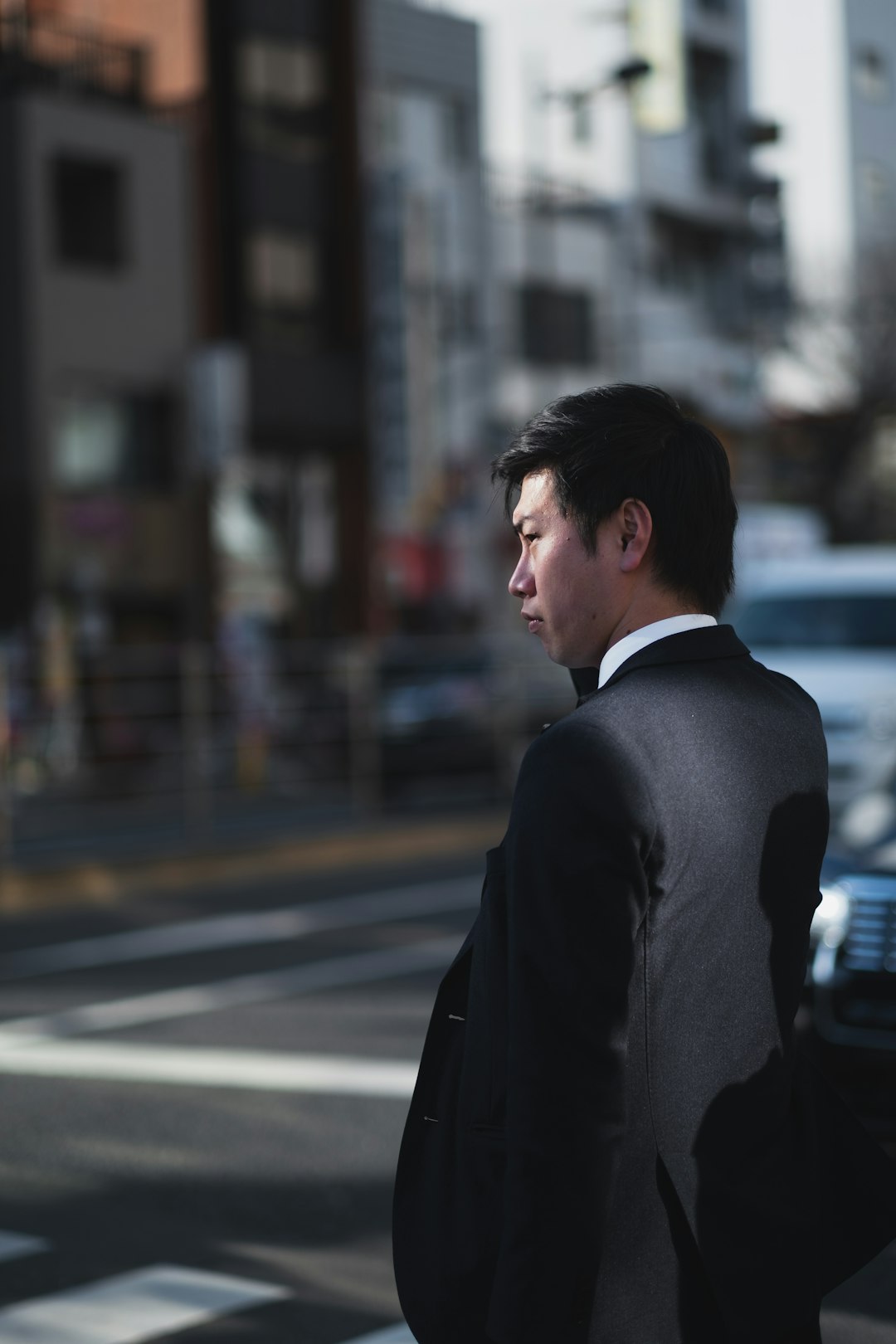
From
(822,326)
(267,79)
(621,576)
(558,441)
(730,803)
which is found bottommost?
(730,803)

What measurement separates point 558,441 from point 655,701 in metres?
0.32

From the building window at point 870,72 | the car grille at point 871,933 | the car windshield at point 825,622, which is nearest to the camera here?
the car grille at point 871,933

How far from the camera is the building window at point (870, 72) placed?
44312mm

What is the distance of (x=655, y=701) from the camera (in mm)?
2166

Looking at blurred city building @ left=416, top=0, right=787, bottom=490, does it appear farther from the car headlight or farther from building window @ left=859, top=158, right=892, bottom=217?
the car headlight

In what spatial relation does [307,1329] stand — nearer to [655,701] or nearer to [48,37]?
[655,701]

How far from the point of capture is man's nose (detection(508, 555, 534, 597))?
233cm

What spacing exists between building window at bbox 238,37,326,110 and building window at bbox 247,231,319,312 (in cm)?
204

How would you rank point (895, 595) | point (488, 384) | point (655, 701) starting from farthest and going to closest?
1. point (488, 384)
2. point (895, 595)
3. point (655, 701)

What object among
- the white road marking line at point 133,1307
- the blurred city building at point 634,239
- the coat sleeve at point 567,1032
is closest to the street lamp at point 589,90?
the blurred city building at point 634,239

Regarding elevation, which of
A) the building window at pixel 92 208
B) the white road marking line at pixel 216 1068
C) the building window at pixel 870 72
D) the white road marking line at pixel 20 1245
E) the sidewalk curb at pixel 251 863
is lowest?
the sidewalk curb at pixel 251 863

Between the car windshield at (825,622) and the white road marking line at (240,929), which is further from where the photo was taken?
the car windshield at (825,622)

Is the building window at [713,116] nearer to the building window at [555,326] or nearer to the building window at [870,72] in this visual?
the building window at [870,72]

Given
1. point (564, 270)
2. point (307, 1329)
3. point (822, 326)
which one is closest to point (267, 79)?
point (564, 270)
